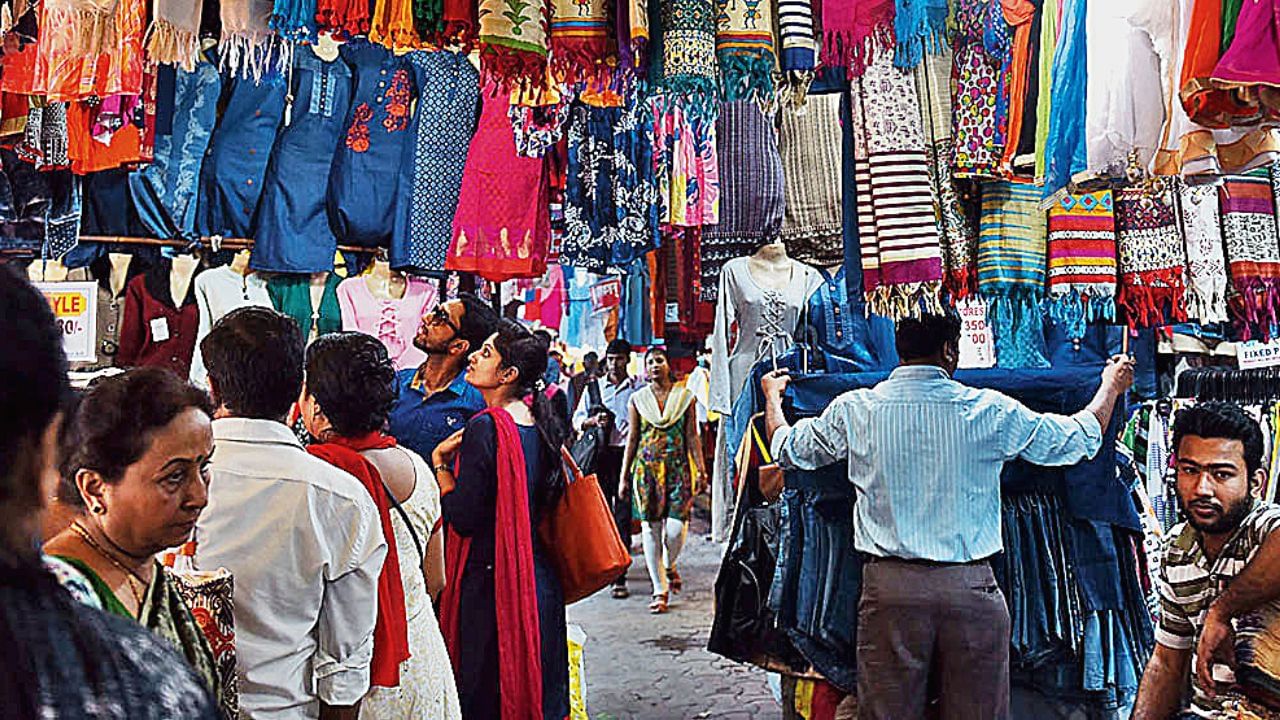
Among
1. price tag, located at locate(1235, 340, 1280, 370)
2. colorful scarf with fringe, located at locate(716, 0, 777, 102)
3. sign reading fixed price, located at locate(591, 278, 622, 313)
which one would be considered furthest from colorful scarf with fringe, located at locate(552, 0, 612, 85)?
sign reading fixed price, located at locate(591, 278, 622, 313)

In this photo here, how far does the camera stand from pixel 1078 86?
317 centimetres

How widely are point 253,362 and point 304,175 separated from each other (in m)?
2.97

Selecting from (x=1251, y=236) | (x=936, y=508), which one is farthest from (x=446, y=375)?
(x=1251, y=236)

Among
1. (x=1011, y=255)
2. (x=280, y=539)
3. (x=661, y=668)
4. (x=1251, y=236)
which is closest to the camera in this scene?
(x=280, y=539)

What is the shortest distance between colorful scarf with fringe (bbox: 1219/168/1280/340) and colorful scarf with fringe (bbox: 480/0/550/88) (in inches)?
125

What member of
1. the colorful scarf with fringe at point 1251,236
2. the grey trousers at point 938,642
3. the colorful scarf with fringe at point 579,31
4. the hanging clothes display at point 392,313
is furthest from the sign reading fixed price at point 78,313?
the colorful scarf with fringe at point 1251,236

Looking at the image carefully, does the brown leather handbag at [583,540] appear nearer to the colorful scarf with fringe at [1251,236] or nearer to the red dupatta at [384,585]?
the red dupatta at [384,585]

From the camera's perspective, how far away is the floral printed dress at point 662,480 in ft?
26.2

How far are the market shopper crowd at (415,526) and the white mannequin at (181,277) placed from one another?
1.04m

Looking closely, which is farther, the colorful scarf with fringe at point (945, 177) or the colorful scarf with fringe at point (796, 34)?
the colorful scarf with fringe at point (945, 177)

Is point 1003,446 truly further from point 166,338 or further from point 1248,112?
point 166,338

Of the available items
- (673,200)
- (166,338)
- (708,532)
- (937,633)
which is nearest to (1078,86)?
(937,633)

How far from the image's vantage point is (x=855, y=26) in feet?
10.1

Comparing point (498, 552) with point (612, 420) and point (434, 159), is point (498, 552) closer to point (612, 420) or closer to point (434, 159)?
point (434, 159)
